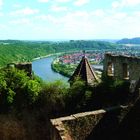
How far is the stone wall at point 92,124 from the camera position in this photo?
1612 cm

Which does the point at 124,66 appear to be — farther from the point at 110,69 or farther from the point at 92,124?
the point at 92,124

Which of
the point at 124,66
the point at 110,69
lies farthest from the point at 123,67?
the point at 110,69

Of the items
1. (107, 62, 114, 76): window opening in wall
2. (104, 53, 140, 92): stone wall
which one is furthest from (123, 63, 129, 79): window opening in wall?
(107, 62, 114, 76): window opening in wall

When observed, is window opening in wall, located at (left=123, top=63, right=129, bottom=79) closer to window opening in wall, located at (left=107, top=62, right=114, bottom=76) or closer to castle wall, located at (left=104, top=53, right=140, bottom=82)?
castle wall, located at (left=104, top=53, right=140, bottom=82)

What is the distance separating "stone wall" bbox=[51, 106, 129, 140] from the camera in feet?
52.9

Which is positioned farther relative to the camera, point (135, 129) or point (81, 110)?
point (81, 110)

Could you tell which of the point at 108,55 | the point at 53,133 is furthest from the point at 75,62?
the point at 53,133

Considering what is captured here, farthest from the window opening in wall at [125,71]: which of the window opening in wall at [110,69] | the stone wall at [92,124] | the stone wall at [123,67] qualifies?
the stone wall at [92,124]

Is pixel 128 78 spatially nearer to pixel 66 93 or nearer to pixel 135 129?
pixel 66 93

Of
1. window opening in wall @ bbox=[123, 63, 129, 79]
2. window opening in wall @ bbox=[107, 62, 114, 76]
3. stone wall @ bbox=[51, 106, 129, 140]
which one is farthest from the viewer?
window opening in wall @ bbox=[107, 62, 114, 76]

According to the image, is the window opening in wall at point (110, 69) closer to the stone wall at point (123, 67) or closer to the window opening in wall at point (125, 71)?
the stone wall at point (123, 67)

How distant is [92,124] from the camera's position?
53.8ft

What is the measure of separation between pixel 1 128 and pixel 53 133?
7.54 metres

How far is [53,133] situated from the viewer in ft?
54.1
